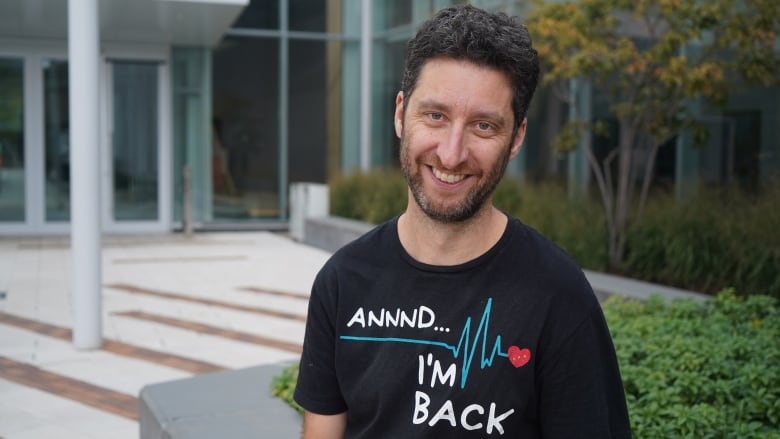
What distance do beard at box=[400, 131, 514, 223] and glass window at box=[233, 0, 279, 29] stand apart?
15.5 m

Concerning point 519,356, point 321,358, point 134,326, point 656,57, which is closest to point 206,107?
point 134,326

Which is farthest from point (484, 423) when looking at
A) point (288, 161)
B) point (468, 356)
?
point (288, 161)

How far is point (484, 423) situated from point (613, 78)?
9343 millimetres

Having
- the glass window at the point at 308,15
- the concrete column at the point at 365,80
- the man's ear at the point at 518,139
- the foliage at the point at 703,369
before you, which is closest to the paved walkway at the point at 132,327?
the foliage at the point at 703,369

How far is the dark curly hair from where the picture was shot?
1588mm

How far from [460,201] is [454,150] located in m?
0.11

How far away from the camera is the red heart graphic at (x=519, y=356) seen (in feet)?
5.39

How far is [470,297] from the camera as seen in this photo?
1.68m

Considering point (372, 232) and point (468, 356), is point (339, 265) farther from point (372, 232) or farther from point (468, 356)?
point (468, 356)

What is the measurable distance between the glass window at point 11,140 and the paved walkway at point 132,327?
8.20 feet

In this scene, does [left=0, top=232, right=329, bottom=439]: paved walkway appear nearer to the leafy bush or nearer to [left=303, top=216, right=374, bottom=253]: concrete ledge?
[left=303, top=216, right=374, bottom=253]: concrete ledge

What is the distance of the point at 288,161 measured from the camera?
16.9m

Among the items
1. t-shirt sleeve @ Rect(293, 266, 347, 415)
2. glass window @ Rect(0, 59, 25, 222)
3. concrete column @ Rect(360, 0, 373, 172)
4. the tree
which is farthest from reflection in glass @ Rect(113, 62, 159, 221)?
t-shirt sleeve @ Rect(293, 266, 347, 415)

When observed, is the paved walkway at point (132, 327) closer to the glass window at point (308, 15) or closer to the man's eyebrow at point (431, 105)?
the man's eyebrow at point (431, 105)
